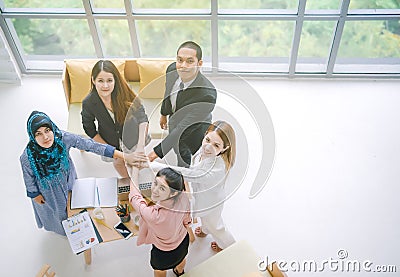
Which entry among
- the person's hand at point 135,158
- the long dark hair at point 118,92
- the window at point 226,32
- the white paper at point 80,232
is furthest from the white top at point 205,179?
the window at point 226,32

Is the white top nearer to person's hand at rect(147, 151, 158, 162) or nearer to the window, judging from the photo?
person's hand at rect(147, 151, 158, 162)

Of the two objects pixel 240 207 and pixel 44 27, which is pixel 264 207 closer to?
pixel 240 207

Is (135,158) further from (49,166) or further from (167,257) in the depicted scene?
(167,257)

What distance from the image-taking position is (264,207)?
4.27 meters

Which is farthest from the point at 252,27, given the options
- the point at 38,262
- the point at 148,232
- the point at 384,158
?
the point at 38,262

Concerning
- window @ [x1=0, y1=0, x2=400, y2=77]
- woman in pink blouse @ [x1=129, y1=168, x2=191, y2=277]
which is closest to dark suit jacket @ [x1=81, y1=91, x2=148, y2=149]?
woman in pink blouse @ [x1=129, y1=168, x2=191, y2=277]

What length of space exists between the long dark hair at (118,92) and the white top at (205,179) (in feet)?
1.63

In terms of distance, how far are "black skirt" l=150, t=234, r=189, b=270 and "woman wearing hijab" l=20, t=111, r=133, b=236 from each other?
738mm

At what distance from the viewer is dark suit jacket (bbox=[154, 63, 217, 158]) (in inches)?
145

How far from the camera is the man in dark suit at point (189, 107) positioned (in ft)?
12.1

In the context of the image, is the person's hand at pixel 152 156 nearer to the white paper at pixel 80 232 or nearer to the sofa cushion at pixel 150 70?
the white paper at pixel 80 232

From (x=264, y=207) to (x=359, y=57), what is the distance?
1844mm

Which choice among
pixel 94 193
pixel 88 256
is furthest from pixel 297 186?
pixel 88 256

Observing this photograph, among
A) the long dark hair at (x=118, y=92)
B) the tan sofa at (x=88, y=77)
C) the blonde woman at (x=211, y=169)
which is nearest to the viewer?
the blonde woman at (x=211, y=169)
